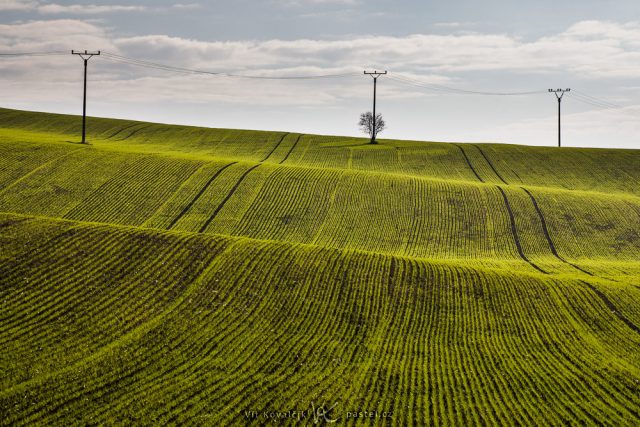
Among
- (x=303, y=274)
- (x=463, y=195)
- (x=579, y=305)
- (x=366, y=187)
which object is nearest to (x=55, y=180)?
(x=366, y=187)

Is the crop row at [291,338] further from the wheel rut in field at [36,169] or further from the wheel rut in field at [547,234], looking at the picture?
the wheel rut in field at [36,169]

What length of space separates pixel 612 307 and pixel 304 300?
15.6m

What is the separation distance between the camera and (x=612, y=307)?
32.2 m

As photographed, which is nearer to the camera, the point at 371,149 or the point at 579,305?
the point at 579,305

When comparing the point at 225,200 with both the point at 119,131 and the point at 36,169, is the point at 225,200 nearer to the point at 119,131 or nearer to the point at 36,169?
the point at 36,169

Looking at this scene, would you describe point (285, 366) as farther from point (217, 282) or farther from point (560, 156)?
point (560, 156)

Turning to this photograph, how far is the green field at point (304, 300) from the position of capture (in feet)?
66.5

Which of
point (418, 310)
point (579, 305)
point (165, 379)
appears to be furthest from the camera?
point (579, 305)

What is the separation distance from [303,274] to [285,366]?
945 cm

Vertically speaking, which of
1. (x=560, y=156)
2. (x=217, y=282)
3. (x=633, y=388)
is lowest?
(x=633, y=388)

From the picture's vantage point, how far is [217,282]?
3014cm

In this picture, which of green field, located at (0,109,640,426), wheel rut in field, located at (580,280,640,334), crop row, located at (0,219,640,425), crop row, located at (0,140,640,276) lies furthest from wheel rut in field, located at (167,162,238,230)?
wheel rut in field, located at (580,280,640,334)

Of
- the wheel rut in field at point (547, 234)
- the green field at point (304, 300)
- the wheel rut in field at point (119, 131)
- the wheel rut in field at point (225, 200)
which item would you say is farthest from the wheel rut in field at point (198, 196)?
the wheel rut in field at point (119, 131)

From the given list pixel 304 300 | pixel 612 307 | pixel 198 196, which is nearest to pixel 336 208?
pixel 198 196
